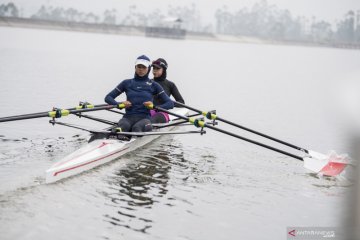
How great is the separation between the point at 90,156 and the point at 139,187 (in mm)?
1625

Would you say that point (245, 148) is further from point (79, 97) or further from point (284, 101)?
point (284, 101)

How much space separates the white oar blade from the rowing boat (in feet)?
15.9

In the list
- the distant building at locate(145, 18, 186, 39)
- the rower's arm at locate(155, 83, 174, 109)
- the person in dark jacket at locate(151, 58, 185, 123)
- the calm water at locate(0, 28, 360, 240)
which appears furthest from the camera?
the distant building at locate(145, 18, 186, 39)

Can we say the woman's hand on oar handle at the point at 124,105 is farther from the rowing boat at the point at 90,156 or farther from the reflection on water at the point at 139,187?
the reflection on water at the point at 139,187

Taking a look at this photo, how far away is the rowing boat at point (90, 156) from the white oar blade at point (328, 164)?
4833 millimetres

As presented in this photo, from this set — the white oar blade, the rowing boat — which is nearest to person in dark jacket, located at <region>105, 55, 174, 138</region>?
the rowing boat

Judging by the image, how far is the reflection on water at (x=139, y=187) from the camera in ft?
29.7

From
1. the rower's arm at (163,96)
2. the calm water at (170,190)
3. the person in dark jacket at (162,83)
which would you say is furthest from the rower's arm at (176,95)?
the rower's arm at (163,96)

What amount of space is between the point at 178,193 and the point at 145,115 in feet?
12.2

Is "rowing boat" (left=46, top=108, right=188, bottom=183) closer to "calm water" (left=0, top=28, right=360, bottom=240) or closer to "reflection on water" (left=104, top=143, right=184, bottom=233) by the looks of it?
"calm water" (left=0, top=28, right=360, bottom=240)

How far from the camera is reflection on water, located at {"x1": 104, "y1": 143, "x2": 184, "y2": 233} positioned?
905cm

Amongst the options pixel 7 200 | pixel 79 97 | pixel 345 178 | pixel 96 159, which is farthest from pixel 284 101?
pixel 7 200

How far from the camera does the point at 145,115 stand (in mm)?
14031

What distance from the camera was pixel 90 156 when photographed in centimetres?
1177
